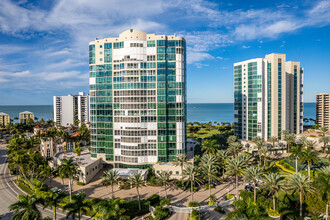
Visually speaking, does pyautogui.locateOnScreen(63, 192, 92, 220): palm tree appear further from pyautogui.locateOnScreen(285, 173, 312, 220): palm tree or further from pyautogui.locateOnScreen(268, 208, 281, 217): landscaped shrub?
pyautogui.locateOnScreen(285, 173, 312, 220): palm tree

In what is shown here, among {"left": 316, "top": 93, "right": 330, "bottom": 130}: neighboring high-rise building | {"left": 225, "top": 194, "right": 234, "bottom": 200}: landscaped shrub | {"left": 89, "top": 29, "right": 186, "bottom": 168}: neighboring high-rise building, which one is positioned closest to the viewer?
{"left": 225, "top": 194, "right": 234, "bottom": 200}: landscaped shrub

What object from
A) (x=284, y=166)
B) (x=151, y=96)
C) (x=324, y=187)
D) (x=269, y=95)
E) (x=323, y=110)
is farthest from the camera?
(x=323, y=110)

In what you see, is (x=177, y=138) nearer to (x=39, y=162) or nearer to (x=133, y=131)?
(x=133, y=131)

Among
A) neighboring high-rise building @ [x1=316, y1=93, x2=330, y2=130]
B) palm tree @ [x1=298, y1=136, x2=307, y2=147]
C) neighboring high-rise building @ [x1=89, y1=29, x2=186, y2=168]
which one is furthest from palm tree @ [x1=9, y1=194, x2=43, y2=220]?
neighboring high-rise building @ [x1=316, y1=93, x2=330, y2=130]

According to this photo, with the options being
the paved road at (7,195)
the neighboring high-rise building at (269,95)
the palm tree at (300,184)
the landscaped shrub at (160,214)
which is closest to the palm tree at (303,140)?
the neighboring high-rise building at (269,95)

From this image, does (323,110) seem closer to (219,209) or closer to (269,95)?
(269,95)

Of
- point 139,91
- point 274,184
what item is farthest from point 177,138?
point 274,184

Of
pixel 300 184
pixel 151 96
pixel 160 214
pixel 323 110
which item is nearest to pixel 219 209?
pixel 160 214
